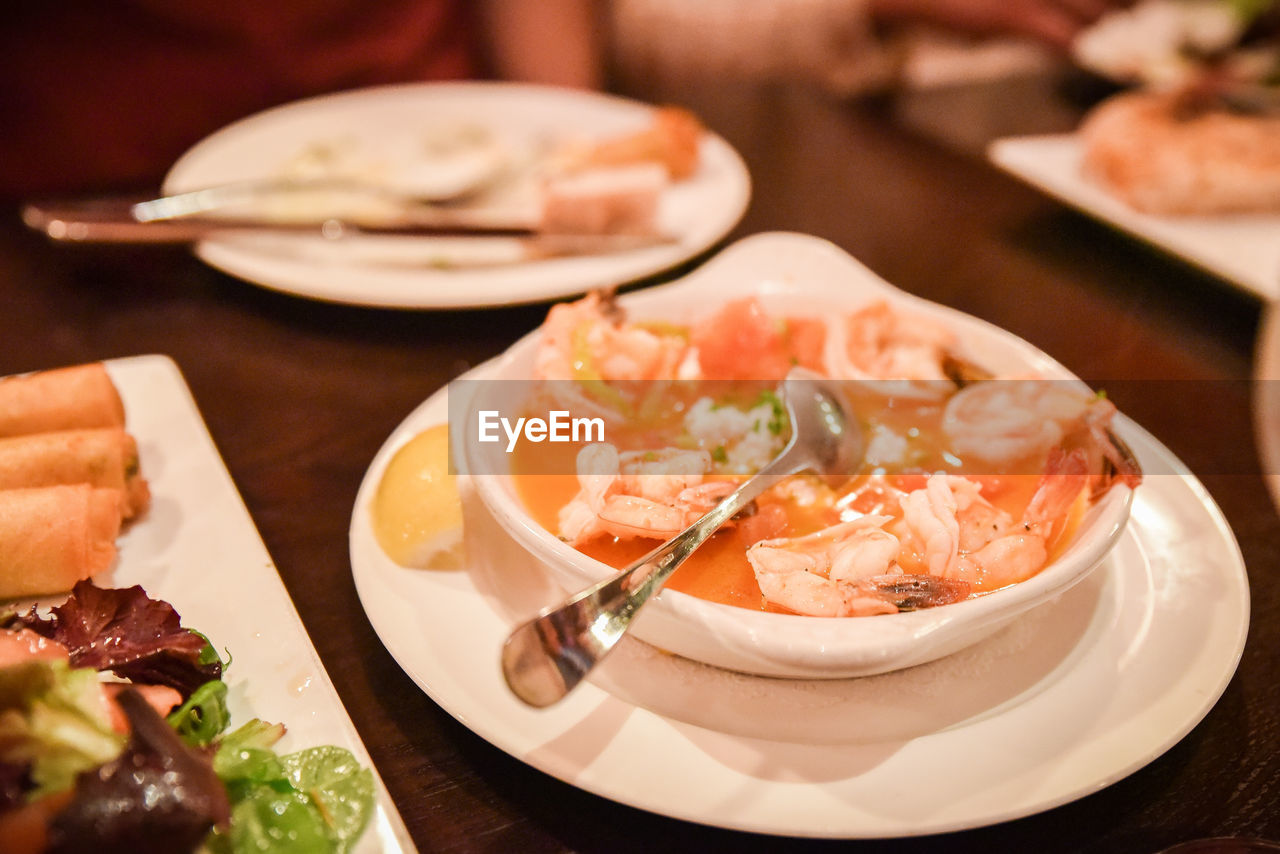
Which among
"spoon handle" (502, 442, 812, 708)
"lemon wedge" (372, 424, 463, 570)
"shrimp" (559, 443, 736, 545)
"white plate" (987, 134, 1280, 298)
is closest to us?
"spoon handle" (502, 442, 812, 708)

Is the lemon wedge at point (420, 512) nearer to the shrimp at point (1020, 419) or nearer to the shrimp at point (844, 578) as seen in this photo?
the shrimp at point (844, 578)

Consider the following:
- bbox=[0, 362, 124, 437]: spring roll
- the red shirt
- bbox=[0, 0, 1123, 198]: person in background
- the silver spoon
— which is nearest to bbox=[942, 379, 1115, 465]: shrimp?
the silver spoon

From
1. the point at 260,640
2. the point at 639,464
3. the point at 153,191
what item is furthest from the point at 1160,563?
the point at 153,191

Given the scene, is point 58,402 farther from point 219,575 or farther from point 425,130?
point 425,130

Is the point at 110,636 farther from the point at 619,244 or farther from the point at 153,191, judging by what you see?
the point at 153,191

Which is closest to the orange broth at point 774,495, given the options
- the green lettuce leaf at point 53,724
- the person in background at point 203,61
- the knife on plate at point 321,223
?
the green lettuce leaf at point 53,724

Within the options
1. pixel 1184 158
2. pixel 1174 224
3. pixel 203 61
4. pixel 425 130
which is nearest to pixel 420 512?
pixel 425 130

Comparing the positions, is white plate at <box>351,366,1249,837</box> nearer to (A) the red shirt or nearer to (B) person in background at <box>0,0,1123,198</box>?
(B) person in background at <box>0,0,1123,198</box>
